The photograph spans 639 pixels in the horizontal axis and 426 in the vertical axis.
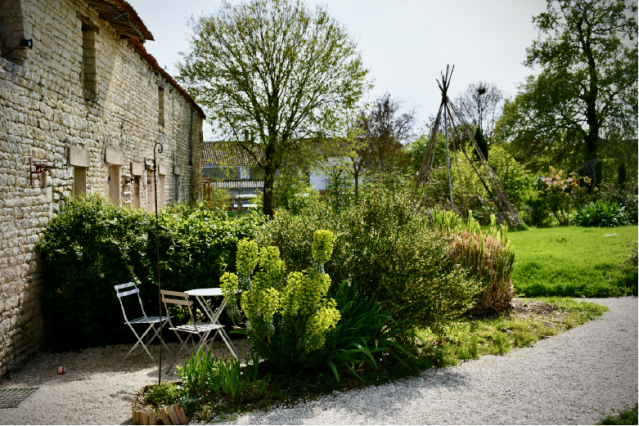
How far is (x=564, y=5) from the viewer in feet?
88.1

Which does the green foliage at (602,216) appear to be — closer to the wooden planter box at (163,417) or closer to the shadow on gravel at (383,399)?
the shadow on gravel at (383,399)

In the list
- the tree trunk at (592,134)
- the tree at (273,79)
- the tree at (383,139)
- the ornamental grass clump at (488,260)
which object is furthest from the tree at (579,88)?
the ornamental grass clump at (488,260)

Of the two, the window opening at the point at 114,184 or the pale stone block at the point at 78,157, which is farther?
the window opening at the point at 114,184

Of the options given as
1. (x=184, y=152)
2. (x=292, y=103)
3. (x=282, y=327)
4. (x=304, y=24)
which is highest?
(x=304, y=24)

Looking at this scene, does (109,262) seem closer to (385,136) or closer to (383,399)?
(383,399)

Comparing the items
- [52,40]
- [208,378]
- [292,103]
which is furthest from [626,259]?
[292,103]

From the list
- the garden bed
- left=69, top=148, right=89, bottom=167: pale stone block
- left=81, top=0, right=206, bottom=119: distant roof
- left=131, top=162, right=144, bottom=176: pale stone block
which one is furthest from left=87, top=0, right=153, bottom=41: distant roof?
the garden bed

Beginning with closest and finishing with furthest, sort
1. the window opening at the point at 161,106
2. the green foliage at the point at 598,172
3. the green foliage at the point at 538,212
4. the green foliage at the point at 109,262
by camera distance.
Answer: the green foliage at the point at 109,262 < the window opening at the point at 161,106 < the green foliage at the point at 538,212 < the green foliage at the point at 598,172

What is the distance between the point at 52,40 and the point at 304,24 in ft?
38.8

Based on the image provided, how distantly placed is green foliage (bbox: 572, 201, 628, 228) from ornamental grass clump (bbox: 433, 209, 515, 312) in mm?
9725

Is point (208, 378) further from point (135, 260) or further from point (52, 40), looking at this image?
point (52, 40)

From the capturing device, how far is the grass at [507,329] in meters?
5.20

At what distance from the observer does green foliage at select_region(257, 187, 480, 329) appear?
4945 millimetres

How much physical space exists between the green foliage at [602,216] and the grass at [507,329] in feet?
29.5
